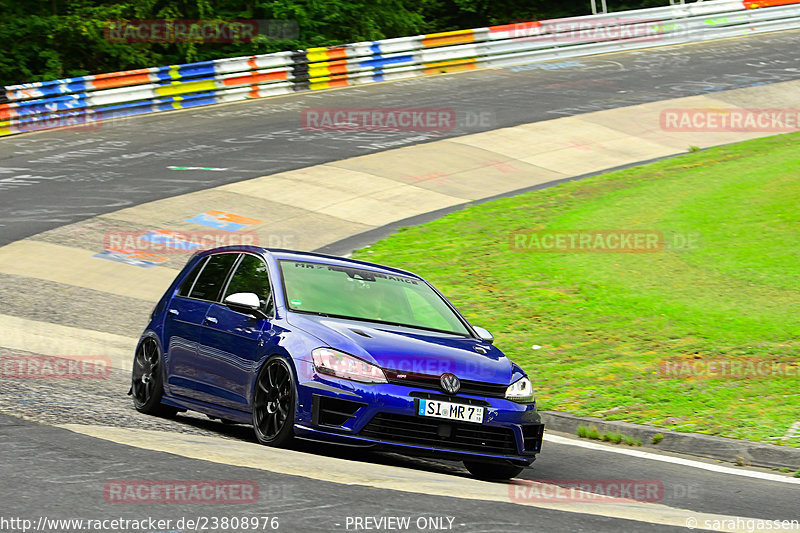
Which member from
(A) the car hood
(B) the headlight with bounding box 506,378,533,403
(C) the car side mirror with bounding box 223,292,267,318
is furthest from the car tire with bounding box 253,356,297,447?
(B) the headlight with bounding box 506,378,533,403

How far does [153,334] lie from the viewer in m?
9.98

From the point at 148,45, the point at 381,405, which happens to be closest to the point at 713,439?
the point at 381,405

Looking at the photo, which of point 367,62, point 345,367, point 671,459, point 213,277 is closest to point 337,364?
point 345,367

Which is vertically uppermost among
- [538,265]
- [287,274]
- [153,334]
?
[287,274]

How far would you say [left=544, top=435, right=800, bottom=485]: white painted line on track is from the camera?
8500mm

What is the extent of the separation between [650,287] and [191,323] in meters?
7.76

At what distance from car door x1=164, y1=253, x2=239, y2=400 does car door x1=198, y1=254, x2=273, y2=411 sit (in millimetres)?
113

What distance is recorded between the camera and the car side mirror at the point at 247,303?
847 centimetres

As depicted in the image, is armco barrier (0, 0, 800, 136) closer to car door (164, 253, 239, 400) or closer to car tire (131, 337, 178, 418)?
car tire (131, 337, 178, 418)

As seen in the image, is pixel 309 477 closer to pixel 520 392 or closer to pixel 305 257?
pixel 520 392

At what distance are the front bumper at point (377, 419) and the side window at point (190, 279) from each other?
232 centimetres

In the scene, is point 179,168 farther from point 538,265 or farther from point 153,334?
point 153,334

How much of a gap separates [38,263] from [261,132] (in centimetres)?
1023

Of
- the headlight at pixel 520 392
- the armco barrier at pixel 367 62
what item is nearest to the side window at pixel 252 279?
the headlight at pixel 520 392
